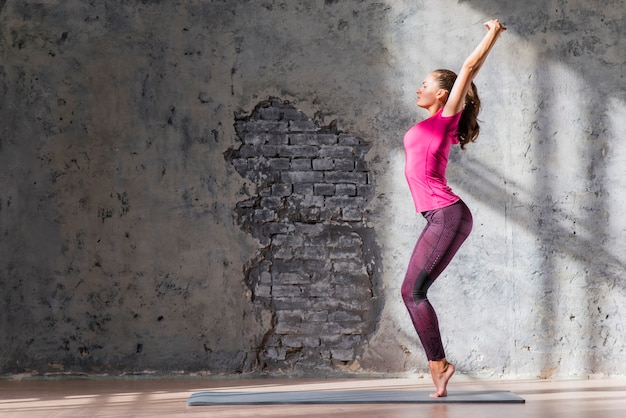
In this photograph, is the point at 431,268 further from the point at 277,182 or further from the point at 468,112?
the point at 277,182

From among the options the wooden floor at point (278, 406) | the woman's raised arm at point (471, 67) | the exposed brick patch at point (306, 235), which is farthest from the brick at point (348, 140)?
the wooden floor at point (278, 406)

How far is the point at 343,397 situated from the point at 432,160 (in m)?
1.08

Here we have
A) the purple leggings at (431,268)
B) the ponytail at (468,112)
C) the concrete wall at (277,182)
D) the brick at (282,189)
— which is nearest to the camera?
the purple leggings at (431,268)

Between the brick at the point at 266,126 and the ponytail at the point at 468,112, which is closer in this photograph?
the ponytail at the point at 468,112

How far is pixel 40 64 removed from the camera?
4.53 m

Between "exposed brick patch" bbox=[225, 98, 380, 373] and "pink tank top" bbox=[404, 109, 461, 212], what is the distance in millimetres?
1080

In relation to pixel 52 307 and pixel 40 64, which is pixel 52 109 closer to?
pixel 40 64

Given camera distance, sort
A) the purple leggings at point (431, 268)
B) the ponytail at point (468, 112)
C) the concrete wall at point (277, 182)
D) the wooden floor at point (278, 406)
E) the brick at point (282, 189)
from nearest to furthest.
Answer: the wooden floor at point (278, 406) → the purple leggings at point (431, 268) → the ponytail at point (468, 112) → the concrete wall at point (277, 182) → the brick at point (282, 189)

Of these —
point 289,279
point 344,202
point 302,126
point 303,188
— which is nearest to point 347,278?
point 289,279

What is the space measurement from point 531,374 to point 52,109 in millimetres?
3042

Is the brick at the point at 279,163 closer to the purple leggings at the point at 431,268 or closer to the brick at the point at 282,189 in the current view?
the brick at the point at 282,189

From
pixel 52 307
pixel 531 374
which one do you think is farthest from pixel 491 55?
pixel 52 307

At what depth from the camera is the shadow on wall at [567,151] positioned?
462 cm

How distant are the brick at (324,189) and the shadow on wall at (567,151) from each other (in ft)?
2.48
